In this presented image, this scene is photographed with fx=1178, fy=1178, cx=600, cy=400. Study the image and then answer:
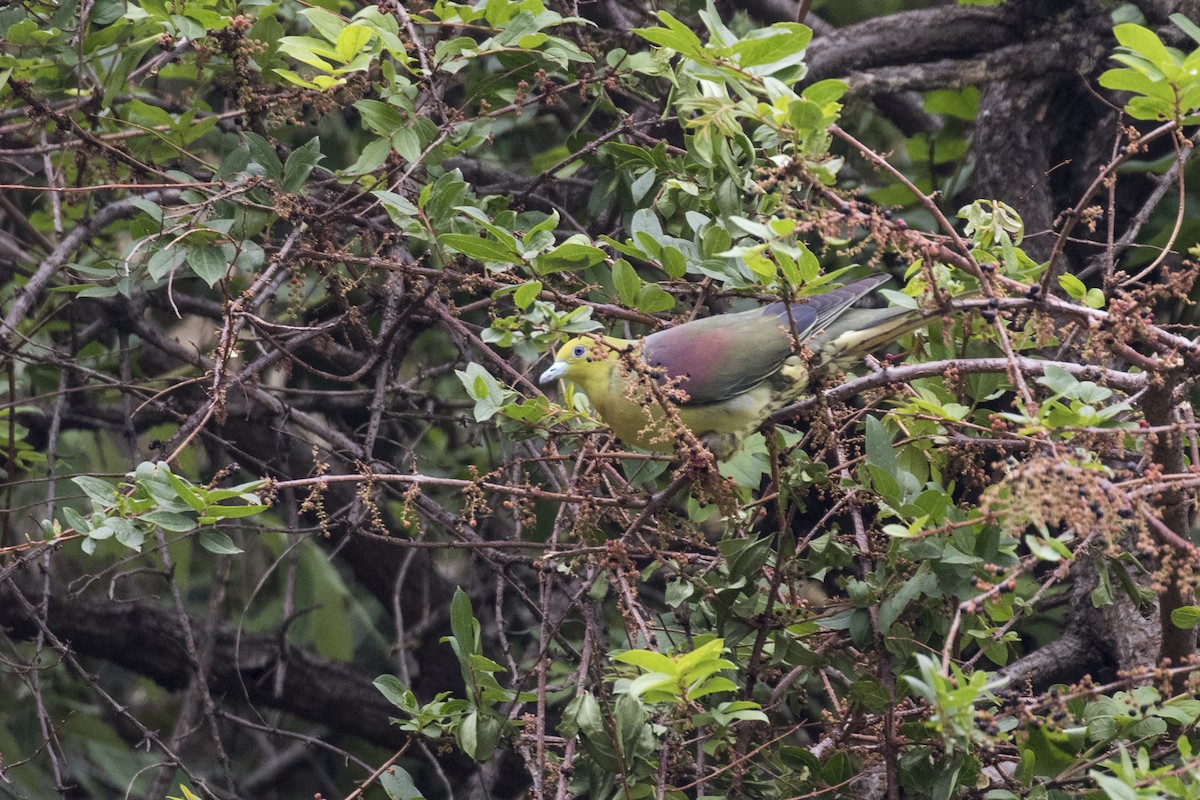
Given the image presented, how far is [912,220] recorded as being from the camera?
453cm

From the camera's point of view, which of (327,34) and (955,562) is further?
(327,34)

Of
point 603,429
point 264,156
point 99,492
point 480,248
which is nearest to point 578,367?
point 603,429

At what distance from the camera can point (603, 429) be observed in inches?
125

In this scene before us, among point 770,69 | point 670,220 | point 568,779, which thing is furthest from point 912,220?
point 568,779

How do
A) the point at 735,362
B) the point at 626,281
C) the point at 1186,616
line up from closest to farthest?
the point at 1186,616 < the point at 626,281 < the point at 735,362

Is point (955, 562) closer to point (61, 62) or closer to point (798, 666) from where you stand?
point (798, 666)

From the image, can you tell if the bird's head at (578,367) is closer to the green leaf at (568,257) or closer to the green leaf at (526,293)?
the green leaf at (568,257)

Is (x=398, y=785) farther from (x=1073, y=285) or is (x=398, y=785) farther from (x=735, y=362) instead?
(x=1073, y=285)

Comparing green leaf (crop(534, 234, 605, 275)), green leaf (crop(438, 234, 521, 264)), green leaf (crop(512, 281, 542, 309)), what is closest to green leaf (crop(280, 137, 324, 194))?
green leaf (crop(438, 234, 521, 264))

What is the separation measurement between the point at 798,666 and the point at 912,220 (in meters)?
2.31

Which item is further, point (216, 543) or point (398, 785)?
point (398, 785)

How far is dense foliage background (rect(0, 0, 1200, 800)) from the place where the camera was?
7.39 feet

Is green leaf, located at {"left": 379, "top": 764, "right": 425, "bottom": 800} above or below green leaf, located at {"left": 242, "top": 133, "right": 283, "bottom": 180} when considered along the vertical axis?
below

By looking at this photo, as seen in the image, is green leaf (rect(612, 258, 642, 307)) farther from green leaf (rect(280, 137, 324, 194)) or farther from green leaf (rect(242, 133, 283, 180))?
green leaf (rect(242, 133, 283, 180))
